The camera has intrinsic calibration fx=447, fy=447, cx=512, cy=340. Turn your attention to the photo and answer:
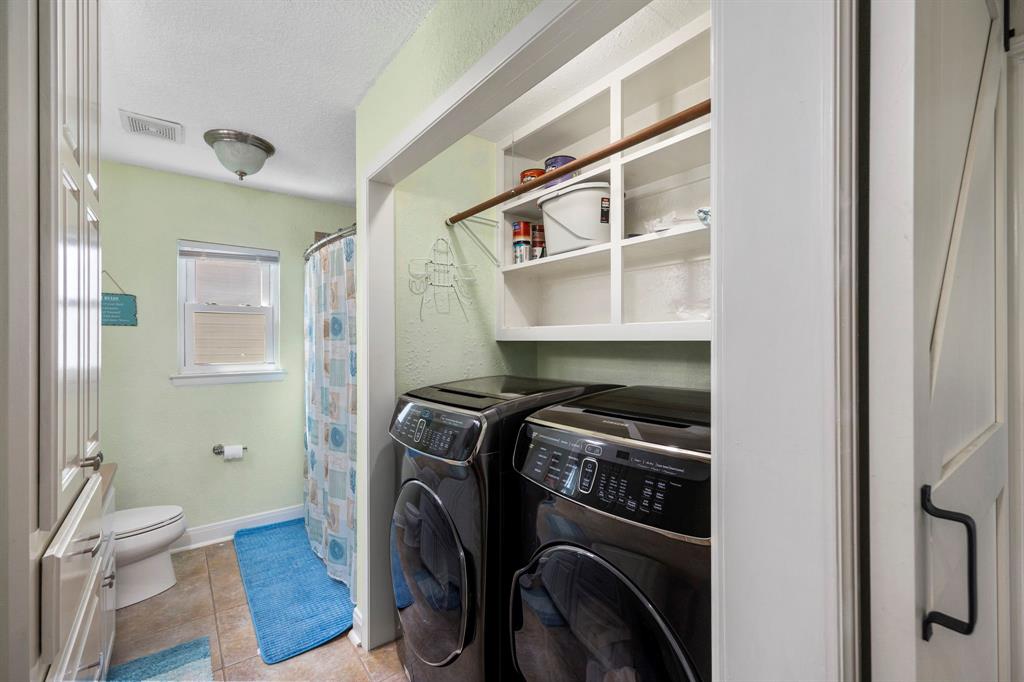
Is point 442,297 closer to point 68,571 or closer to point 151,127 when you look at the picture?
point 68,571

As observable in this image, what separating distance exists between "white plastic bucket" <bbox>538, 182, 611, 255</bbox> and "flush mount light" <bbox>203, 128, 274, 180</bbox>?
163 cm

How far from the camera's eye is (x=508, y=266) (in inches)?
80.0

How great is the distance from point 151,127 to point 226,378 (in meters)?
1.51

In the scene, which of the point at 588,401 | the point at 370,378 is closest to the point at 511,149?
the point at 370,378

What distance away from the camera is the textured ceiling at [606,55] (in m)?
1.30

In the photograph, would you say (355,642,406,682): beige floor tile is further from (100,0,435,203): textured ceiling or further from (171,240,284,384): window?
(100,0,435,203): textured ceiling

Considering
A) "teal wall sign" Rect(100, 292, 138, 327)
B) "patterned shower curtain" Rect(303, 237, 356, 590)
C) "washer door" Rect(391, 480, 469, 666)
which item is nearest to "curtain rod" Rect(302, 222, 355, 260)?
"patterned shower curtain" Rect(303, 237, 356, 590)

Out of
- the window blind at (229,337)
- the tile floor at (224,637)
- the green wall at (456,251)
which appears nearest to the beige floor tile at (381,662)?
the tile floor at (224,637)

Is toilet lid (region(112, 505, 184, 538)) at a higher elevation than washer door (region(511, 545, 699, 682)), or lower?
lower

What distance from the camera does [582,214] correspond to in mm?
1651

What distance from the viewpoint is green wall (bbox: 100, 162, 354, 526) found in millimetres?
2619

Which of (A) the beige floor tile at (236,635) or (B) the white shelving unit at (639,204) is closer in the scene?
(B) the white shelving unit at (639,204)

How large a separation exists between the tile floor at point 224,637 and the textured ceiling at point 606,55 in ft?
7.18

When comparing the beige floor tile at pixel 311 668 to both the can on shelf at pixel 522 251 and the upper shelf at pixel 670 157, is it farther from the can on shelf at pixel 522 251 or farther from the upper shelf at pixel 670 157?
the upper shelf at pixel 670 157
